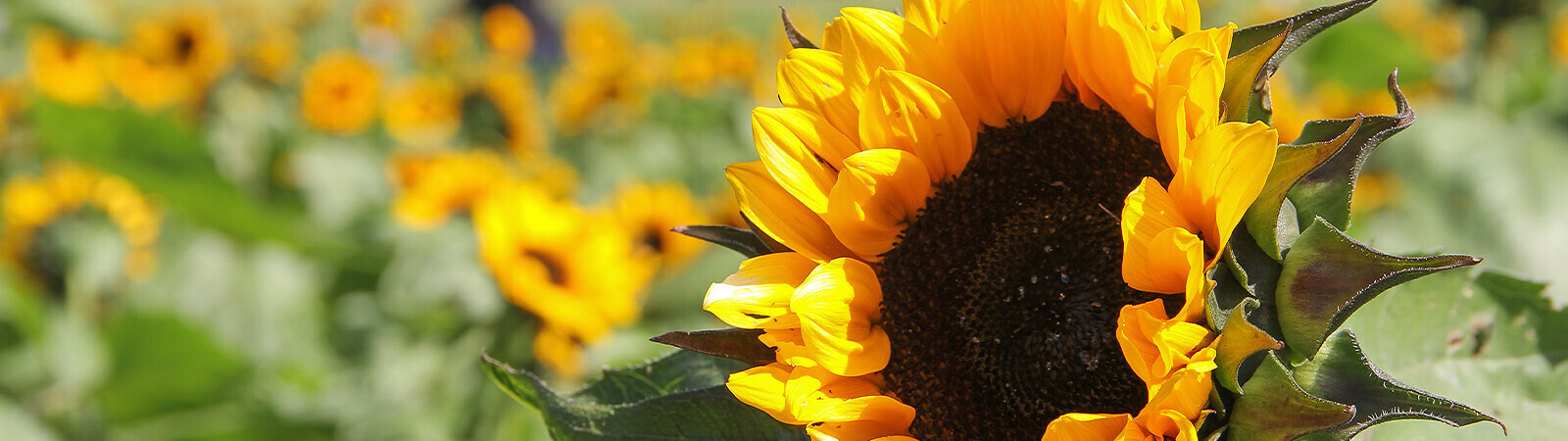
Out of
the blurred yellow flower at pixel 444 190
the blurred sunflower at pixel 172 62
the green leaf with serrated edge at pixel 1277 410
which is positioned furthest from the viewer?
the blurred sunflower at pixel 172 62

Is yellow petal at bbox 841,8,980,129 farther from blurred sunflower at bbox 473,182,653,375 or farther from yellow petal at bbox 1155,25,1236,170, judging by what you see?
blurred sunflower at bbox 473,182,653,375

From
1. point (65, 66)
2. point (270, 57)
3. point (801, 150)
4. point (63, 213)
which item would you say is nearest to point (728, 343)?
point (801, 150)

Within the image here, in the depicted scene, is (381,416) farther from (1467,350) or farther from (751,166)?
(1467,350)

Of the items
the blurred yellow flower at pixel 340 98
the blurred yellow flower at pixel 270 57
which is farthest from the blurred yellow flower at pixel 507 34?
the blurred yellow flower at pixel 340 98

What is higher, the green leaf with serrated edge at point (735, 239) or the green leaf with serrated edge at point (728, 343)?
the green leaf with serrated edge at point (735, 239)

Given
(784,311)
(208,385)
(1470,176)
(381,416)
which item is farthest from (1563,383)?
(208,385)

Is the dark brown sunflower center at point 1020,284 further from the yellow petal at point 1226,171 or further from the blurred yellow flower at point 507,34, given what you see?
the blurred yellow flower at point 507,34

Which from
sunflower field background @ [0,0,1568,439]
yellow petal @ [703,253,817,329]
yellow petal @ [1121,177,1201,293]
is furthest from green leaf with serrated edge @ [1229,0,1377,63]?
yellow petal @ [703,253,817,329]

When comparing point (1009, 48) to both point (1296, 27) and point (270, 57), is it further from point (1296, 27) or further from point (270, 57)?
point (270, 57)
